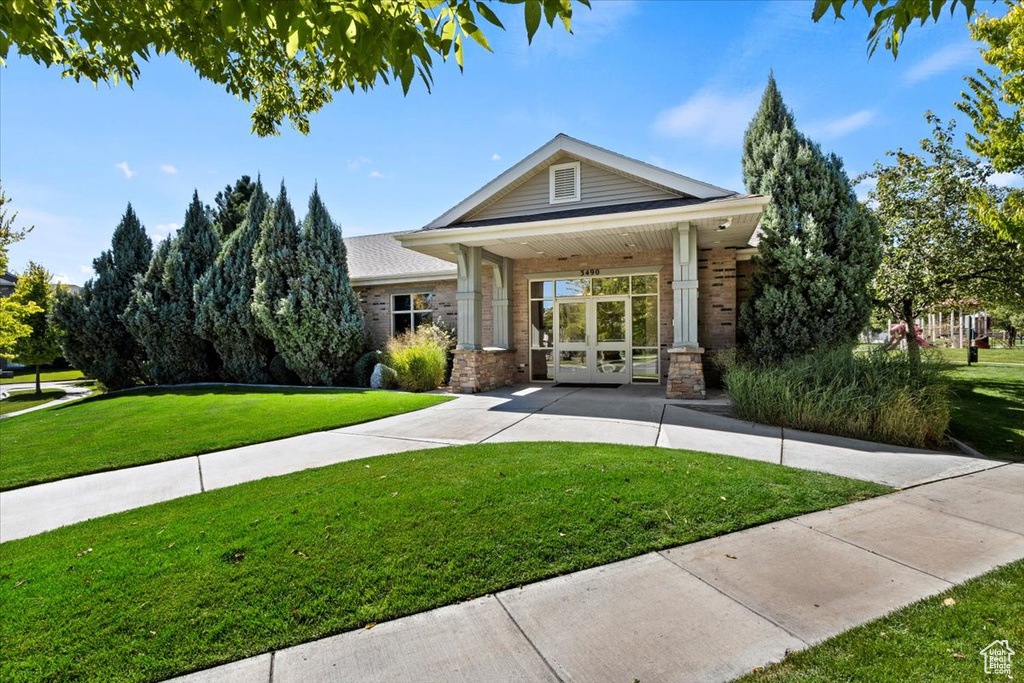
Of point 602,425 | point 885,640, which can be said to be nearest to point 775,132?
point 602,425

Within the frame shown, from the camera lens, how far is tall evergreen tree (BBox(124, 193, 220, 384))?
14.5 metres

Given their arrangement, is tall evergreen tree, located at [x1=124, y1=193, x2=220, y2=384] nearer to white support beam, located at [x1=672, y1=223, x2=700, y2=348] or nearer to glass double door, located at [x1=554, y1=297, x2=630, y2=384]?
glass double door, located at [x1=554, y1=297, x2=630, y2=384]

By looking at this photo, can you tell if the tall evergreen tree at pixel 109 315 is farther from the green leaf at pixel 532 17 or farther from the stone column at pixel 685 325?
the green leaf at pixel 532 17

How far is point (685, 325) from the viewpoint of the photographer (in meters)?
9.70

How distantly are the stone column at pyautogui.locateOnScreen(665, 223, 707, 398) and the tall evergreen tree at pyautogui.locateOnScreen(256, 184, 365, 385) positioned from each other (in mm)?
8692

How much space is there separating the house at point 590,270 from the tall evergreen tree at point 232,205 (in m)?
8.39

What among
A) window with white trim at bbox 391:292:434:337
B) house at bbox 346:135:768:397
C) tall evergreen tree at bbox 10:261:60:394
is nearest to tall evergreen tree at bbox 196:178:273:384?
window with white trim at bbox 391:292:434:337

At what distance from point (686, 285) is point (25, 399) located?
21.9m

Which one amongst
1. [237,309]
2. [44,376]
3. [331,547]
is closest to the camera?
[331,547]

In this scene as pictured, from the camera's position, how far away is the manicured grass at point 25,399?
545 inches

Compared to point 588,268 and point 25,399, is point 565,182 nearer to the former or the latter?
point 588,268

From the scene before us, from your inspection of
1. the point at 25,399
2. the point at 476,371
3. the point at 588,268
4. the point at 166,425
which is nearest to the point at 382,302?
the point at 476,371

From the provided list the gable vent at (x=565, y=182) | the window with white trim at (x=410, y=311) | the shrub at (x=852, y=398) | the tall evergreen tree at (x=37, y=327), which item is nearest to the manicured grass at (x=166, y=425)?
the window with white trim at (x=410, y=311)

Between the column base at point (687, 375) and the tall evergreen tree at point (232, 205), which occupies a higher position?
the tall evergreen tree at point (232, 205)
